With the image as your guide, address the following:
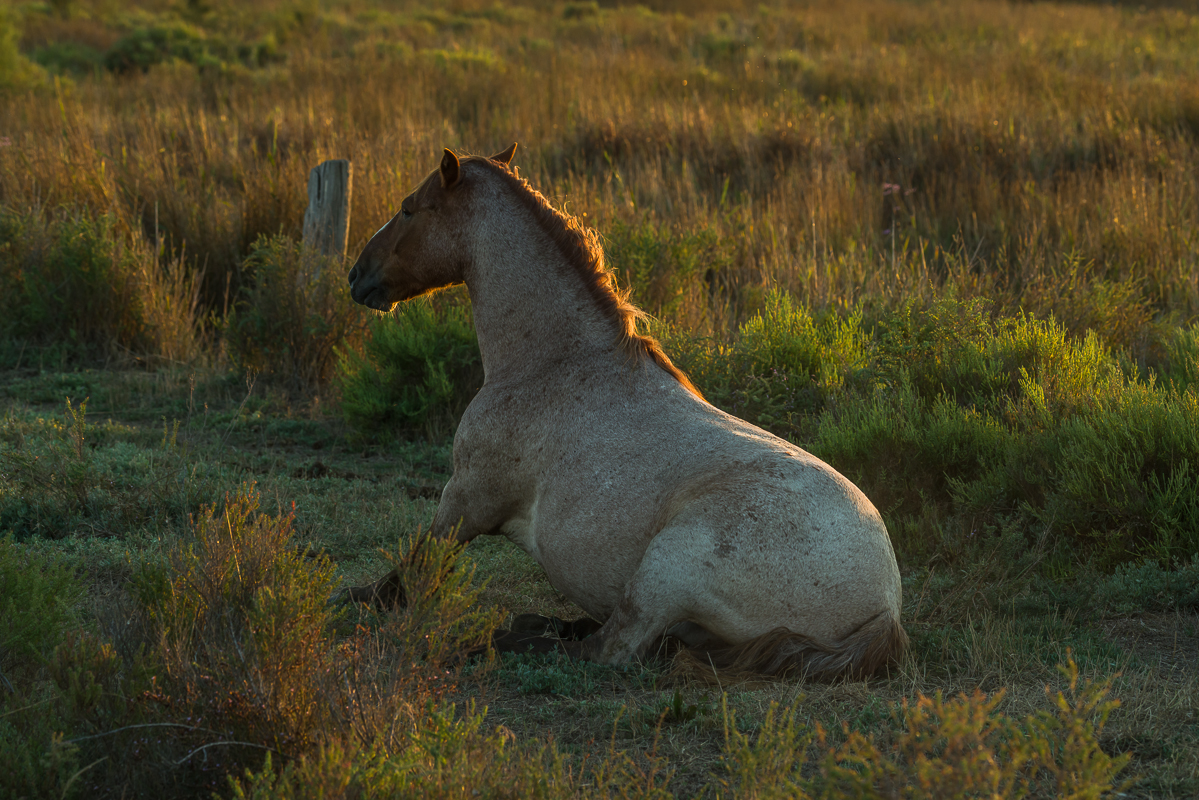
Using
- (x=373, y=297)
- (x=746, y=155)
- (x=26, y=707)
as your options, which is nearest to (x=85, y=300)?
(x=373, y=297)

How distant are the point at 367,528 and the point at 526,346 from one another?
1.60m

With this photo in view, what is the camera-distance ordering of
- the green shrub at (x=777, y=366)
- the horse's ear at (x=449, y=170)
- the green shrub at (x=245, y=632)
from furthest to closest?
the green shrub at (x=777, y=366) < the horse's ear at (x=449, y=170) < the green shrub at (x=245, y=632)

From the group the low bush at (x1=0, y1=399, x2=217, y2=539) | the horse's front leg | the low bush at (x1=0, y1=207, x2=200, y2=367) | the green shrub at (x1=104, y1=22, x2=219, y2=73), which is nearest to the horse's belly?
the horse's front leg

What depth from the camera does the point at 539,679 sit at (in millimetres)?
3699

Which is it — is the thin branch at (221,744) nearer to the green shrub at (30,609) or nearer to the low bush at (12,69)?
the green shrub at (30,609)

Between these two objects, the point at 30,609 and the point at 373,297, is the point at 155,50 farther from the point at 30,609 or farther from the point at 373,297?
the point at 30,609

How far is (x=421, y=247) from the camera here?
4.78 metres

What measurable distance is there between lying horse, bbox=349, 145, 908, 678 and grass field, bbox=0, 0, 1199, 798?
223 mm

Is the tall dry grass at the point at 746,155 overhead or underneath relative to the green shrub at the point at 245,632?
overhead

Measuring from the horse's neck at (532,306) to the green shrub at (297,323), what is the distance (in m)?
3.71

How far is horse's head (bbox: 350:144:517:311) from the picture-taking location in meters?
4.68

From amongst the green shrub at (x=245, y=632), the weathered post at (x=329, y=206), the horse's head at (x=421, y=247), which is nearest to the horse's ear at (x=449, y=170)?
the horse's head at (x=421, y=247)

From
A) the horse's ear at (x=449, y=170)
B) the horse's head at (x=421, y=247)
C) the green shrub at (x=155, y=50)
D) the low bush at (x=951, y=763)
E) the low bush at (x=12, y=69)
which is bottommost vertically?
the low bush at (x=951, y=763)

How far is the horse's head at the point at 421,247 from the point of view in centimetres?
468
